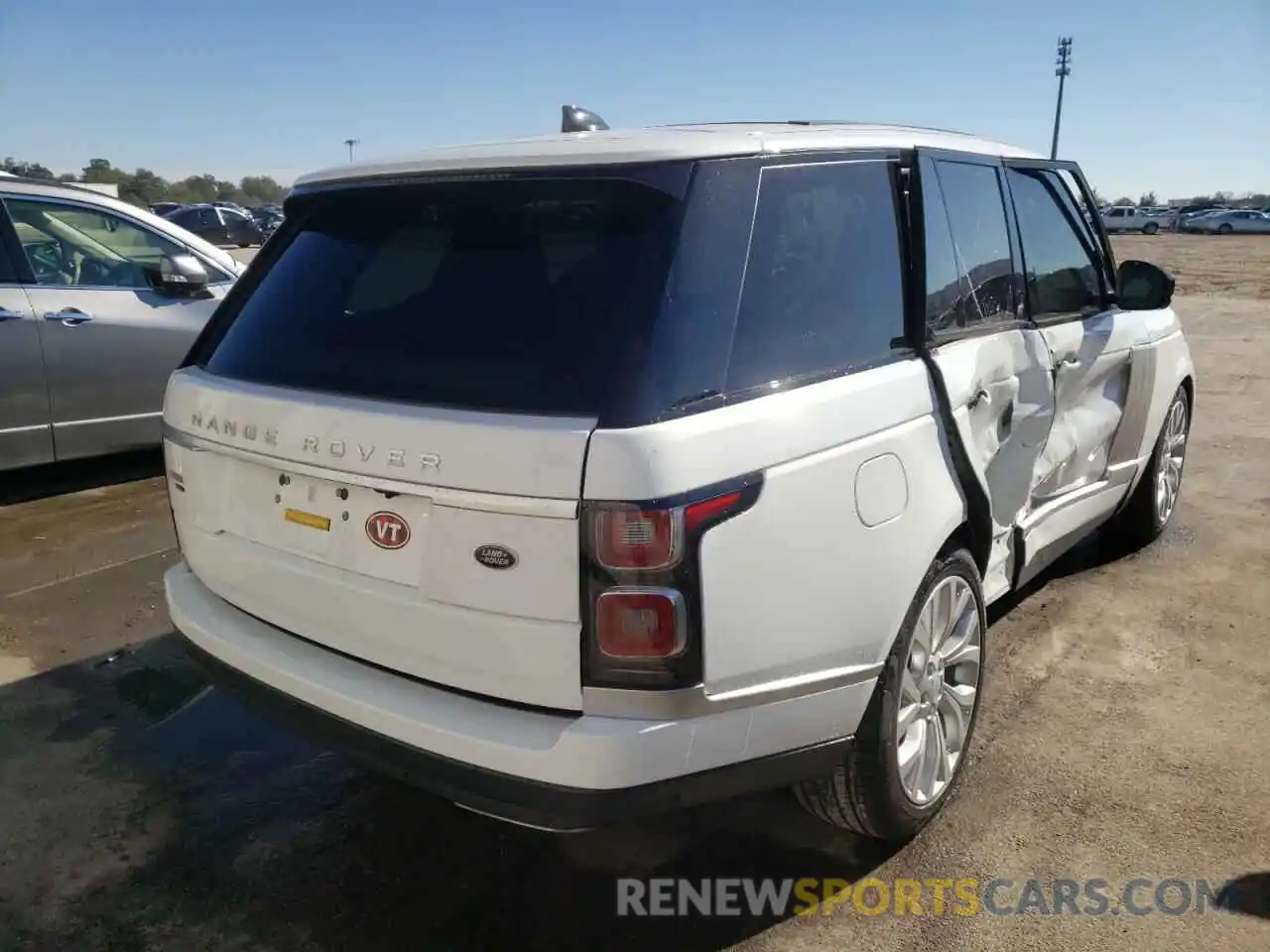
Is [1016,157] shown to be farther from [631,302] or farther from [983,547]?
[631,302]

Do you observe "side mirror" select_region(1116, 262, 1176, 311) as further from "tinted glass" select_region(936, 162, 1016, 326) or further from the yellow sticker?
the yellow sticker

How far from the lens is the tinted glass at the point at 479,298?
6.82 ft

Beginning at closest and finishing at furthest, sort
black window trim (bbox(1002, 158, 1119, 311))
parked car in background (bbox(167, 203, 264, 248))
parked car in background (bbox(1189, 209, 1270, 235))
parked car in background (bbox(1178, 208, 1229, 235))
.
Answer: black window trim (bbox(1002, 158, 1119, 311)) → parked car in background (bbox(167, 203, 264, 248)) → parked car in background (bbox(1189, 209, 1270, 235)) → parked car in background (bbox(1178, 208, 1229, 235))

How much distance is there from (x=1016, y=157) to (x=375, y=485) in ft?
9.19

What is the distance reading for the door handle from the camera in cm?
551

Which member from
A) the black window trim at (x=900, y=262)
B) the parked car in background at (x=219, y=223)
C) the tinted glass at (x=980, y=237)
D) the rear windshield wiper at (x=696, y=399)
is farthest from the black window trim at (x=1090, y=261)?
the parked car in background at (x=219, y=223)

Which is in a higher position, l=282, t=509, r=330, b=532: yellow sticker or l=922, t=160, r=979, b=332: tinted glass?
l=922, t=160, r=979, b=332: tinted glass

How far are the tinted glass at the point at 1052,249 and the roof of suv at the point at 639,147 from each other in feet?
3.05

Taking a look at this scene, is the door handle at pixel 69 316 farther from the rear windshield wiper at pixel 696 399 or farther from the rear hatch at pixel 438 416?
the rear windshield wiper at pixel 696 399

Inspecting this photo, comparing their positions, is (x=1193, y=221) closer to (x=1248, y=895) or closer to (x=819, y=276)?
(x=1248, y=895)

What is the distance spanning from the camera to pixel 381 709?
2.20m

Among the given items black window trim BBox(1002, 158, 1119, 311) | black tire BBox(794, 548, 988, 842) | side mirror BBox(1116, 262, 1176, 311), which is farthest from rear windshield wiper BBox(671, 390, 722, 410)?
side mirror BBox(1116, 262, 1176, 311)

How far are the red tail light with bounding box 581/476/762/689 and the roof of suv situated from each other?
0.78 metres

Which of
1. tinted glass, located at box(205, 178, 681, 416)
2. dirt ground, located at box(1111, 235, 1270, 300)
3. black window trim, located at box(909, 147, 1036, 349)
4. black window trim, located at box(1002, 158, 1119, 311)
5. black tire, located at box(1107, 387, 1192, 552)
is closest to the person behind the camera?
tinted glass, located at box(205, 178, 681, 416)
